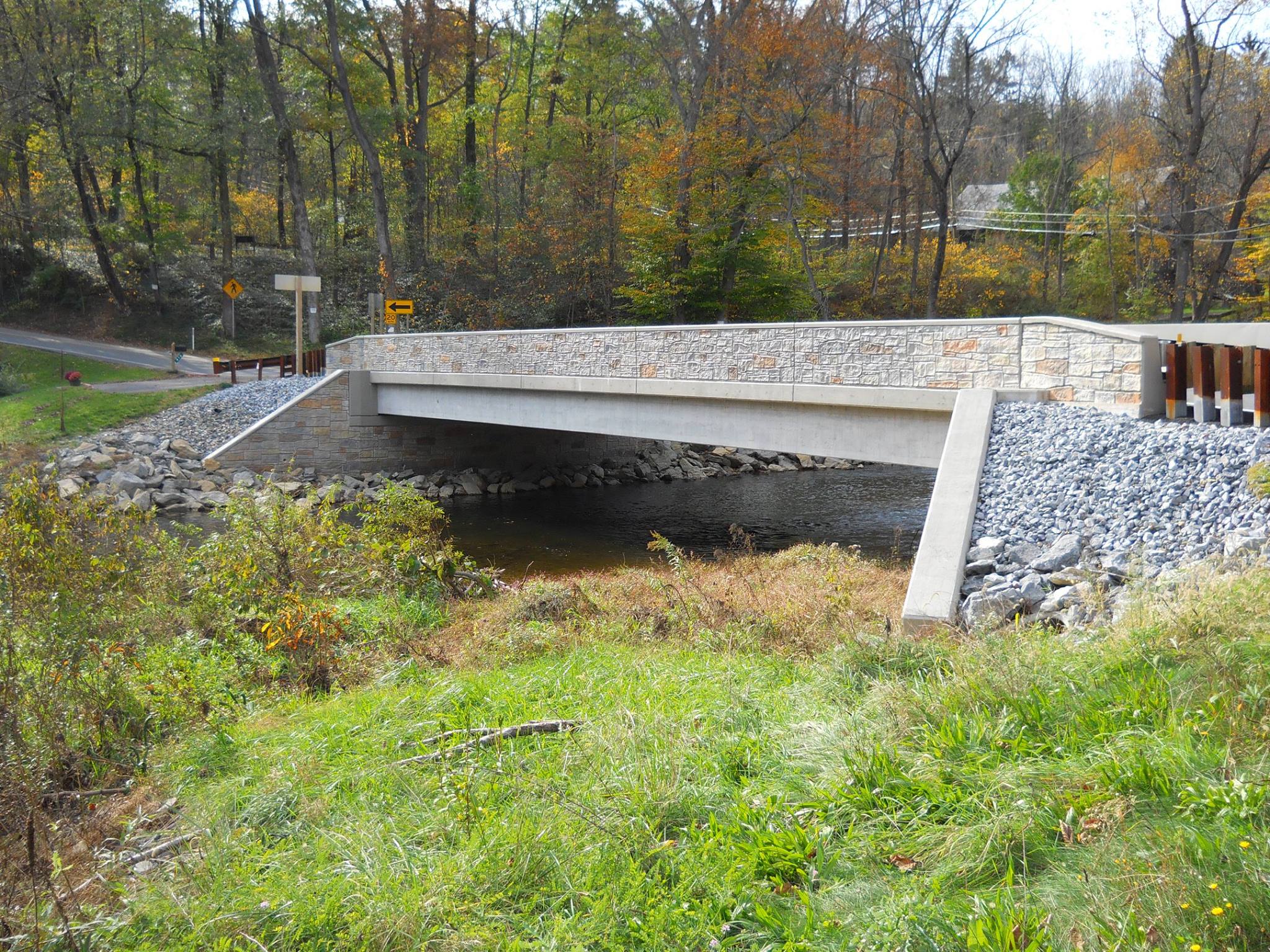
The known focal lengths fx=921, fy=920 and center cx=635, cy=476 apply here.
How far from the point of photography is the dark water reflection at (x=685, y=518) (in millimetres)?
15531

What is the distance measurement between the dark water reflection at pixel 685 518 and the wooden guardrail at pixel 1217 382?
5107 millimetres

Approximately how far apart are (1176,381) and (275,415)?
58.3 ft

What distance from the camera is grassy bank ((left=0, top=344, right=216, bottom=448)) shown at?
20.6m

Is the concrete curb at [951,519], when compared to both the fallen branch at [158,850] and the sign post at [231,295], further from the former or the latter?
the sign post at [231,295]

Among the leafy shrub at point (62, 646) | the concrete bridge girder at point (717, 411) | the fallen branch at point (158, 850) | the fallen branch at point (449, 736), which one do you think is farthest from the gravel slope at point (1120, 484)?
the leafy shrub at point (62, 646)

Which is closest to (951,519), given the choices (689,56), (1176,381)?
(1176,381)

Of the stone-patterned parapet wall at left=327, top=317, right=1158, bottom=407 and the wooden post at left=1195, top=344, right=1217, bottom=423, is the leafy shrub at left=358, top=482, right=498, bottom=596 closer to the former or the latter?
the stone-patterned parapet wall at left=327, top=317, right=1158, bottom=407

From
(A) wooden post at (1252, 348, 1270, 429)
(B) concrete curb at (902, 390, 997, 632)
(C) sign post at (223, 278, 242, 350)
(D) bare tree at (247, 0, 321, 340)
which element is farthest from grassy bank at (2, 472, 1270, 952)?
(D) bare tree at (247, 0, 321, 340)

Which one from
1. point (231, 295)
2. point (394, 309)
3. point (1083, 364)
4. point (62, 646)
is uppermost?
point (231, 295)

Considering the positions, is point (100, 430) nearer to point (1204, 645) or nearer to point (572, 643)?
point (572, 643)

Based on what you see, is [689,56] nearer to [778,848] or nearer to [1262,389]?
[1262,389]

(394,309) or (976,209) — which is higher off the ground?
(976,209)

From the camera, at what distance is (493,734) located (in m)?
4.75

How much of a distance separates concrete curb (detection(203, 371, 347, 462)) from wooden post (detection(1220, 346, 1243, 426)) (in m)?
17.7
